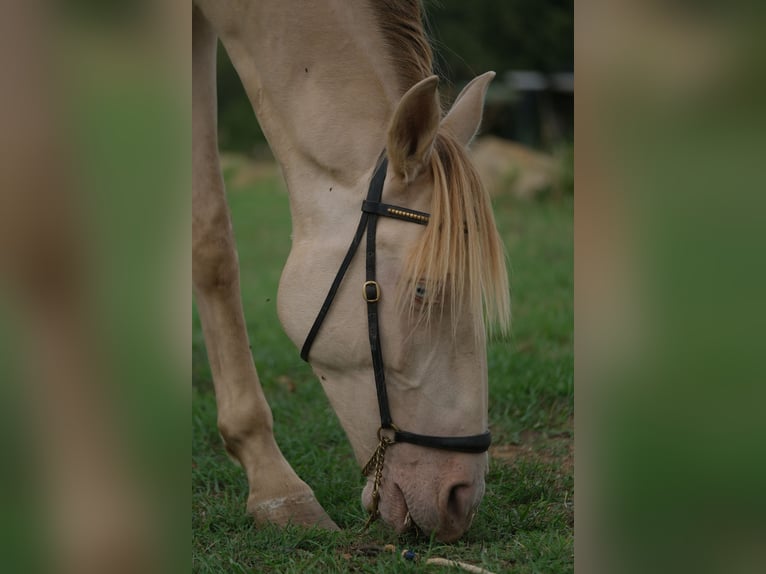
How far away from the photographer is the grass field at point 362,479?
234 centimetres

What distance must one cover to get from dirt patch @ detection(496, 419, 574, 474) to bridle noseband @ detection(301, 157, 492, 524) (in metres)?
1.04

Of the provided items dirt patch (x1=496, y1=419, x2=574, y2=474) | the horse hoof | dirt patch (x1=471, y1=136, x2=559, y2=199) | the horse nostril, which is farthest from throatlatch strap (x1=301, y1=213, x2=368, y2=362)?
dirt patch (x1=471, y1=136, x2=559, y2=199)

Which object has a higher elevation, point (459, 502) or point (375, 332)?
point (375, 332)

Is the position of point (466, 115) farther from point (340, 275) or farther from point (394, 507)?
point (394, 507)

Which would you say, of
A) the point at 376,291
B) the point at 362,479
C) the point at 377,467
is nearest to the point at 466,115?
the point at 376,291

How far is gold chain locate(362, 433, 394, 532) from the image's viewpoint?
7.74 ft

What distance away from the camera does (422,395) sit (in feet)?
7.57

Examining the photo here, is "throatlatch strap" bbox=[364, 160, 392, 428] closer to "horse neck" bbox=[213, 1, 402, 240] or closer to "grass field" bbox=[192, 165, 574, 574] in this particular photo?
"horse neck" bbox=[213, 1, 402, 240]

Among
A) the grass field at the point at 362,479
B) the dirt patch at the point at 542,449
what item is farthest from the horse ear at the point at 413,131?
the dirt patch at the point at 542,449

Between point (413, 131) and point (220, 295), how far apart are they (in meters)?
1.23

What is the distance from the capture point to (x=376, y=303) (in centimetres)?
234
